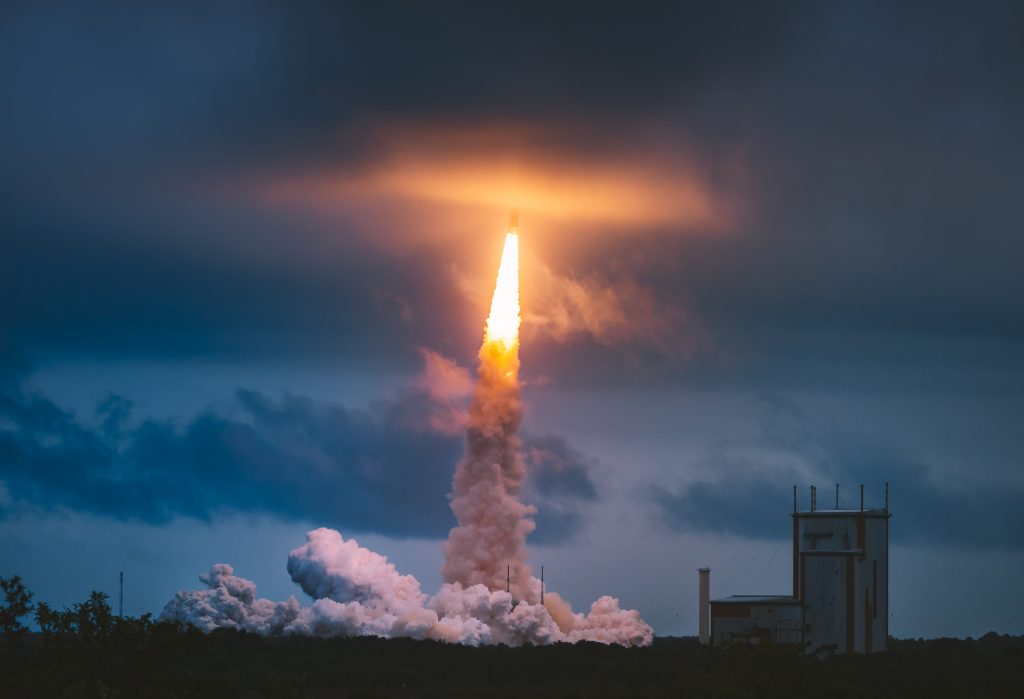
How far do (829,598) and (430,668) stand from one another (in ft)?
83.8

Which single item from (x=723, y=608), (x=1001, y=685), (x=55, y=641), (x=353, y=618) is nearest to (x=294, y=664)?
(x=353, y=618)

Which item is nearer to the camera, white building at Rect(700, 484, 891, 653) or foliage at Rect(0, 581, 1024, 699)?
foliage at Rect(0, 581, 1024, 699)

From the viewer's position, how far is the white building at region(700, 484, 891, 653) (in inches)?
4825

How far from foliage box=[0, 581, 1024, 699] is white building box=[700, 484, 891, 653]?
287 centimetres

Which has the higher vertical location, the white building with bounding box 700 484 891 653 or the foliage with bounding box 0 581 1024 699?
the white building with bounding box 700 484 891 653

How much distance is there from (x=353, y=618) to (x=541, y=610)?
13548 millimetres

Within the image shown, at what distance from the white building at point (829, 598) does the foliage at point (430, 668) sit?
287 cm

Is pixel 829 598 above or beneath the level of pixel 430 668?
above

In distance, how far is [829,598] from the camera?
122875 millimetres

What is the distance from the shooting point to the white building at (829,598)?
12256cm

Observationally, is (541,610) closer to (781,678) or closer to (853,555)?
(853,555)

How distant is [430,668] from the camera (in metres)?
126

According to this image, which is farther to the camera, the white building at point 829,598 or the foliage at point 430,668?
the white building at point 829,598

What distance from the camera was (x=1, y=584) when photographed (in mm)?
71188
